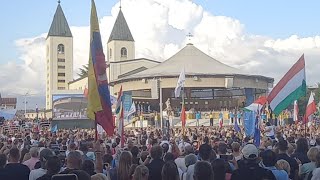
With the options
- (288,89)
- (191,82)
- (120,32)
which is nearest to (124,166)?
(288,89)

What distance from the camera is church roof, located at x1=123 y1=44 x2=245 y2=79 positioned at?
7162 centimetres

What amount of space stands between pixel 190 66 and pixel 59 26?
6709 centimetres

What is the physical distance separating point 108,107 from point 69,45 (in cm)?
12900

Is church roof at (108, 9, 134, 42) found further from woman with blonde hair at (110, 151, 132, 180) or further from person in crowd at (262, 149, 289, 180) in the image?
person in crowd at (262, 149, 289, 180)

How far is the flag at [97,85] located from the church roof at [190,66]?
60.8 meters

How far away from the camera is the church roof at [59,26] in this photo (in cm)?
13550

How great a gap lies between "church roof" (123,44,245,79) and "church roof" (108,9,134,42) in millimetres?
39717

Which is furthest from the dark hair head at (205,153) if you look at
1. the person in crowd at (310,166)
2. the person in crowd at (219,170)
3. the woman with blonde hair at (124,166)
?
the person in crowd at (310,166)

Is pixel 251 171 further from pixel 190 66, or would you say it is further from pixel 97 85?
pixel 190 66

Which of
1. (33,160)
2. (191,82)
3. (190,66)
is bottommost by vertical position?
(33,160)

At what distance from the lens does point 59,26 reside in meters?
136

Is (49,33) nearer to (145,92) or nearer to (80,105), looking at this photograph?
(145,92)

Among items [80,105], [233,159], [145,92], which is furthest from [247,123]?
[145,92]

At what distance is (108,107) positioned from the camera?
969 cm
